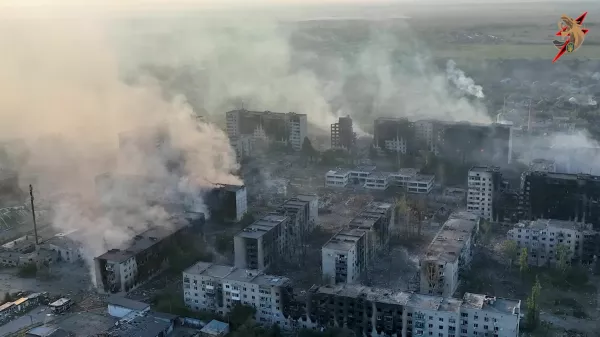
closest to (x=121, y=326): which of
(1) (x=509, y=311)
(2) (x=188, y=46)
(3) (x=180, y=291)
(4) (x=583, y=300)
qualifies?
(3) (x=180, y=291)

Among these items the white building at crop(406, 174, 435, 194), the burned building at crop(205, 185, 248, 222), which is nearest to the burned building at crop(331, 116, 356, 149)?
the white building at crop(406, 174, 435, 194)

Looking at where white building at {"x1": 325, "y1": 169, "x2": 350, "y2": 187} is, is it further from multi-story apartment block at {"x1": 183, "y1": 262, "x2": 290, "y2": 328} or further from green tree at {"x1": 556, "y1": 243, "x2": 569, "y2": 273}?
multi-story apartment block at {"x1": 183, "y1": 262, "x2": 290, "y2": 328}

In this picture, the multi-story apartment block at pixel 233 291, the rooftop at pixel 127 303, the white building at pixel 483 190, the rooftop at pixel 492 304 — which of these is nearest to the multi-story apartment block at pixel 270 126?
the white building at pixel 483 190

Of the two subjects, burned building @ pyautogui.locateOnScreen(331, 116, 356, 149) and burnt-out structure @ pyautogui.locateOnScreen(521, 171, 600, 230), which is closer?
burnt-out structure @ pyautogui.locateOnScreen(521, 171, 600, 230)

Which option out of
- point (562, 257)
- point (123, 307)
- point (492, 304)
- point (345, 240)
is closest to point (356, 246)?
point (345, 240)

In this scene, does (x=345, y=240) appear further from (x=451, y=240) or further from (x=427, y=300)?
(x=427, y=300)

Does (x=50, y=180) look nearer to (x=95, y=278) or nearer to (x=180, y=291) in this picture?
(x=95, y=278)

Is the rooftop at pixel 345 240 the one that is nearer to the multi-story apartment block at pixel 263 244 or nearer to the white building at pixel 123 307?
the multi-story apartment block at pixel 263 244
